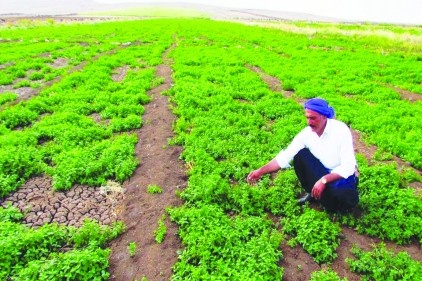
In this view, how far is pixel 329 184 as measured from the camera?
6.60 meters

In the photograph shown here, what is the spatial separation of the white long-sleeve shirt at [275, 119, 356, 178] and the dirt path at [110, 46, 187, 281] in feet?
9.92

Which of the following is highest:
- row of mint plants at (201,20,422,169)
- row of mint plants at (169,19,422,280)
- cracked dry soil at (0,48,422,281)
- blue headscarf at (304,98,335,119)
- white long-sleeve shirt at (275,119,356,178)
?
blue headscarf at (304,98,335,119)

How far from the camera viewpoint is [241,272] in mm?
5738

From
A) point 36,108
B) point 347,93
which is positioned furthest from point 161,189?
point 347,93

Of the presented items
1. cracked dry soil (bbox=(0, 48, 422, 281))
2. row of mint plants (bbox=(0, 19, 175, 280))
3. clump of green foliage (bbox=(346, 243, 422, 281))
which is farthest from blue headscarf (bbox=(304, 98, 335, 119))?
row of mint plants (bbox=(0, 19, 175, 280))

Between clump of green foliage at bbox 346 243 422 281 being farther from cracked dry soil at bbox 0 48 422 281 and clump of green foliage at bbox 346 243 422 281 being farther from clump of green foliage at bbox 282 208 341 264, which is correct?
clump of green foliage at bbox 282 208 341 264

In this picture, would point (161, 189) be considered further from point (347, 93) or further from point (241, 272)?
point (347, 93)

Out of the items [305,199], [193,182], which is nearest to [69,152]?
[193,182]

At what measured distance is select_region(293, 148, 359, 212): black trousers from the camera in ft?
21.8

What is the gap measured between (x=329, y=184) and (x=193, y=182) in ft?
11.5

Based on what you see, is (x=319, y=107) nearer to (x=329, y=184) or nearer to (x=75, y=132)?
(x=329, y=184)

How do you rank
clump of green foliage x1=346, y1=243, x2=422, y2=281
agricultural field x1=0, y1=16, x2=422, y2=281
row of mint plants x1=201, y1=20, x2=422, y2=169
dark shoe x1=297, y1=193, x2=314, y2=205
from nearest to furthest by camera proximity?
1. clump of green foliage x1=346, y1=243, x2=422, y2=281
2. agricultural field x1=0, y1=16, x2=422, y2=281
3. dark shoe x1=297, y1=193, x2=314, y2=205
4. row of mint plants x1=201, y1=20, x2=422, y2=169

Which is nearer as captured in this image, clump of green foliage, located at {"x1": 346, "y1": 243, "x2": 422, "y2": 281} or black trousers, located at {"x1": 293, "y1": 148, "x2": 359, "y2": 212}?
clump of green foliage, located at {"x1": 346, "y1": 243, "x2": 422, "y2": 281}

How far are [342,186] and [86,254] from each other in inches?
206
